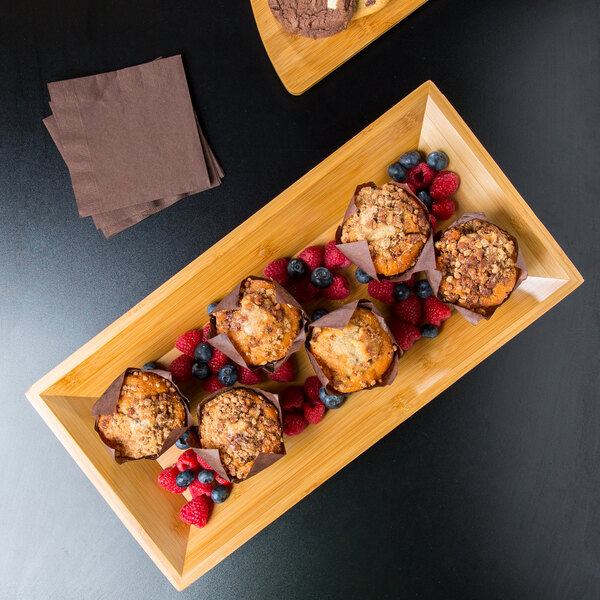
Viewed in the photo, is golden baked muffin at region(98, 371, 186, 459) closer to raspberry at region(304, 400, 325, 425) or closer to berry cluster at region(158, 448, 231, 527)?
berry cluster at region(158, 448, 231, 527)

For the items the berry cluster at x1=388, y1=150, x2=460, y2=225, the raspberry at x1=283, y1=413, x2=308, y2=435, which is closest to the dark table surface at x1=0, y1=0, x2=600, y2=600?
the berry cluster at x1=388, y1=150, x2=460, y2=225

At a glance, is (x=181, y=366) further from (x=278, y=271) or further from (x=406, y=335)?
(x=406, y=335)

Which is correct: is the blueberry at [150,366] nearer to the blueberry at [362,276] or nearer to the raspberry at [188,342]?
the raspberry at [188,342]

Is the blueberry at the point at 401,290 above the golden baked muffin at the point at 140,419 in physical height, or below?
below

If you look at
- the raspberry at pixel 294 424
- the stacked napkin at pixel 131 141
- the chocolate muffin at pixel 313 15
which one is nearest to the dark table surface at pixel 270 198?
the stacked napkin at pixel 131 141

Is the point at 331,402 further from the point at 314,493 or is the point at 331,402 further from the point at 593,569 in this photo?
the point at 593,569

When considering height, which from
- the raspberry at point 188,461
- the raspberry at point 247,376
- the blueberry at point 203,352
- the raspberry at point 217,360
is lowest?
the raspberry at point 188,461
